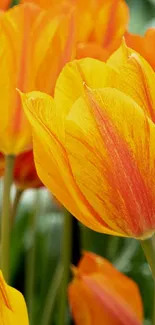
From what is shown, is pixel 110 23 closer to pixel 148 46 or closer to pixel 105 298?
pixel 148 46

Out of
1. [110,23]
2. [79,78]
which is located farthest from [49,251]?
[79,78]

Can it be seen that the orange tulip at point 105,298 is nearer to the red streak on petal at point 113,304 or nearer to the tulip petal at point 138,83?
the red streak on petal at point 113,304

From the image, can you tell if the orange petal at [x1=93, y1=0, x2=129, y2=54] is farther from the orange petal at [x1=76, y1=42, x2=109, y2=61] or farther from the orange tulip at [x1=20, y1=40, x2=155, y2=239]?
the orange tulip at [x1=20, y1=40, x2=155, y2=239]

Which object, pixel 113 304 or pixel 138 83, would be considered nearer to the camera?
pixel 138 83

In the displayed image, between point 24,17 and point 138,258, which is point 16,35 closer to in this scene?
point 24,17

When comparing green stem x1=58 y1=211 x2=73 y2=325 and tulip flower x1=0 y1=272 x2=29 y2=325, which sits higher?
tulip flower x1=0 y1=272 x2=29 y2=325

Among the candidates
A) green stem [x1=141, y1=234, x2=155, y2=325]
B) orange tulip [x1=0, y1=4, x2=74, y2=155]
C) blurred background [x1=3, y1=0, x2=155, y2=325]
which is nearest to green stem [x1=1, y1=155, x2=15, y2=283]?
orange tulip [x1=0, y1=4, x2=74, y2=155]

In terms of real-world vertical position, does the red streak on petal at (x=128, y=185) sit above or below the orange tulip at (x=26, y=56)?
below

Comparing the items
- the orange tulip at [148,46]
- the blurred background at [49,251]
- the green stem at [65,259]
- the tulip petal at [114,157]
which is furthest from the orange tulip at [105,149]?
the blurred background at [49,251]
